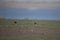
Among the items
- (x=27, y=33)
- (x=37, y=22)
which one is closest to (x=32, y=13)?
(x=37, y=22)

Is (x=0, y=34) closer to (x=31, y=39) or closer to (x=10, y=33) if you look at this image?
(x=10, y=33)

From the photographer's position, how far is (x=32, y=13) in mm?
1743

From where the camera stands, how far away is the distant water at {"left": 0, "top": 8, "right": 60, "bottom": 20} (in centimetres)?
174

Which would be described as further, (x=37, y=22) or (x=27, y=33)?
(x=37, y=22)

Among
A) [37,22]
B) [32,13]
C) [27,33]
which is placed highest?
[32,13]

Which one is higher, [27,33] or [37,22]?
[37,22]

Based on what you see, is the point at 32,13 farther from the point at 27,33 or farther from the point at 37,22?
the point at 27,33

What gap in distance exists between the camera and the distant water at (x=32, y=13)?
68.4 inches

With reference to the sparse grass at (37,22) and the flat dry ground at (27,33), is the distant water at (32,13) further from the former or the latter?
the flat dry ground at (27,33)

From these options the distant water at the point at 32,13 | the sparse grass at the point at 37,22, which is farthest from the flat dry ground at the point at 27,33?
the distant water at the point at 32,13

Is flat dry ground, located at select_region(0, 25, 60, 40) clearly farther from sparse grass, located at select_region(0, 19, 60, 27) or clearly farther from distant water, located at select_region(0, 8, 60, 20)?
distant water, located at select_region(0, 8, 60, 20)

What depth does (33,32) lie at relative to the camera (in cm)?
162

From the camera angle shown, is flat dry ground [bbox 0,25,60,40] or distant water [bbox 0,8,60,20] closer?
flat dry ground [bbox 0,25,60,40]

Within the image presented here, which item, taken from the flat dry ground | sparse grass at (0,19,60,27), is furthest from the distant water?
the flat dry ground
